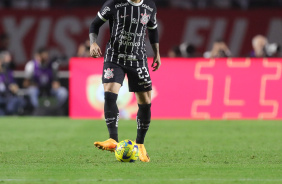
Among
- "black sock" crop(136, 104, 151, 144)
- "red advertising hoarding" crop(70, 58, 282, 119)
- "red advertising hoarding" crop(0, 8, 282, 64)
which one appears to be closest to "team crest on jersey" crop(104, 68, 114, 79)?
"black sock" crop(136, 104, 151, 144)

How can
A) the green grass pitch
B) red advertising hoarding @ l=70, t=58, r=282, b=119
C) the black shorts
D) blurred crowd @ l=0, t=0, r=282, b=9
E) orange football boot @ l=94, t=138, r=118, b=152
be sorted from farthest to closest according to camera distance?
blurred crowd @ l=0, t=0, r=282, b=9, red advertising hoarding @ l=70, t=58, r=282, b=119, the black shorts, orange football boot @ l=94, t=138, r=118, b=152, the green grass pitch

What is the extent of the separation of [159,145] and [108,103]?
234cm

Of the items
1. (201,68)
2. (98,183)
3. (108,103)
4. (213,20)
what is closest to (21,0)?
(213,20)

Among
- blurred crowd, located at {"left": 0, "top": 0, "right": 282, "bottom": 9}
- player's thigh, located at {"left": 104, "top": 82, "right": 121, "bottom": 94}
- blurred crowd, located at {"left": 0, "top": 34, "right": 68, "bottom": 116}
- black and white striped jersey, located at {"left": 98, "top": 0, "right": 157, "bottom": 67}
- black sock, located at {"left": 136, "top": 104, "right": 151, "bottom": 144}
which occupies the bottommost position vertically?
blurred crowd, located at {"left": 0, "top": 34, "right": 68, "bottom": 116}

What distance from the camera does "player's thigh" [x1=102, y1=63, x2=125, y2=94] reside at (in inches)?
333

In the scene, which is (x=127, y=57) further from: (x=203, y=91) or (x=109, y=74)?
(x=203, y=91)

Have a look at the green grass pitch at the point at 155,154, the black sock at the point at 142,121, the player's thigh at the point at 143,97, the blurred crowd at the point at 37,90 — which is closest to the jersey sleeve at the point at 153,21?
the player's thigh at the point at 143,97

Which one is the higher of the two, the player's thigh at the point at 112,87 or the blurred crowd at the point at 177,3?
the blurred crowd at the point at 177,3

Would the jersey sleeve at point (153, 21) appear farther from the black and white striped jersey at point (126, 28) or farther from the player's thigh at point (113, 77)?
the player's thigh at point (113, 77)

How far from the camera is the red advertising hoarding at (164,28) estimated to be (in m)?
→ 23.4

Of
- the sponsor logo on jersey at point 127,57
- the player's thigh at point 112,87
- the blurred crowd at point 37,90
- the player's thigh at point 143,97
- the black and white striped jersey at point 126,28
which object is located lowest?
the blurred crowd at point 37,90

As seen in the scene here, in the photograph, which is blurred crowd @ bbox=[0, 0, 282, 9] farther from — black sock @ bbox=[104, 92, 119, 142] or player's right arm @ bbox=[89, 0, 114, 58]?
black sock @ bbox=[104, 92, 119, 142]

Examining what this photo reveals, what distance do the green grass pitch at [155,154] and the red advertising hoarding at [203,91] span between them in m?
0.80

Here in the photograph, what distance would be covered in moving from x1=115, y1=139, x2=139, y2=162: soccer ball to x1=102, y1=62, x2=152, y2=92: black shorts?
71cm
